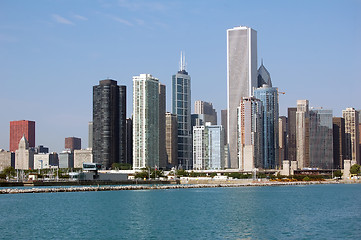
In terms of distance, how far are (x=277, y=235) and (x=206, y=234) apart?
29.6ft

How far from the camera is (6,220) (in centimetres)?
8988

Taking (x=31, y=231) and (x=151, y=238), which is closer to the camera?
(x=151, y=238)

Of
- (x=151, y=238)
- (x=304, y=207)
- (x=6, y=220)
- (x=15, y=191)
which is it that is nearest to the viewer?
(x=151, y=238)

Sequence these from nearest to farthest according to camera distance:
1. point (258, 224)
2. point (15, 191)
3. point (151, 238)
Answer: point (151, 238) → point (258, 224) → point (15, 191)

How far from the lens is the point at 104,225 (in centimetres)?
8338

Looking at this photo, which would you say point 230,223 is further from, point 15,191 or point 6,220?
point 15,191

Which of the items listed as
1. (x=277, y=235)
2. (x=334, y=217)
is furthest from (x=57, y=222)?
(x=334, y=217)

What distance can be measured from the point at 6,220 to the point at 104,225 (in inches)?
699

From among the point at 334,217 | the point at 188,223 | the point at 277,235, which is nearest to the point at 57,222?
the point at 188,223

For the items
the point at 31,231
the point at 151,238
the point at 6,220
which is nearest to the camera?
the point at 151,238

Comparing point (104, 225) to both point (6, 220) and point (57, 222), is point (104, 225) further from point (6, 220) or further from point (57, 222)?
point (6, 220)

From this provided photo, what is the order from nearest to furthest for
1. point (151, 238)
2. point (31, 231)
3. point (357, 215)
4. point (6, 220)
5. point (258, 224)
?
point (151, 238), point (31, 231), point (258, 224), point (6, 220), point (357, 215)

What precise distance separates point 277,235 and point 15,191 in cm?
11411

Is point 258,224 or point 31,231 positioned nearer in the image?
point 31,231
